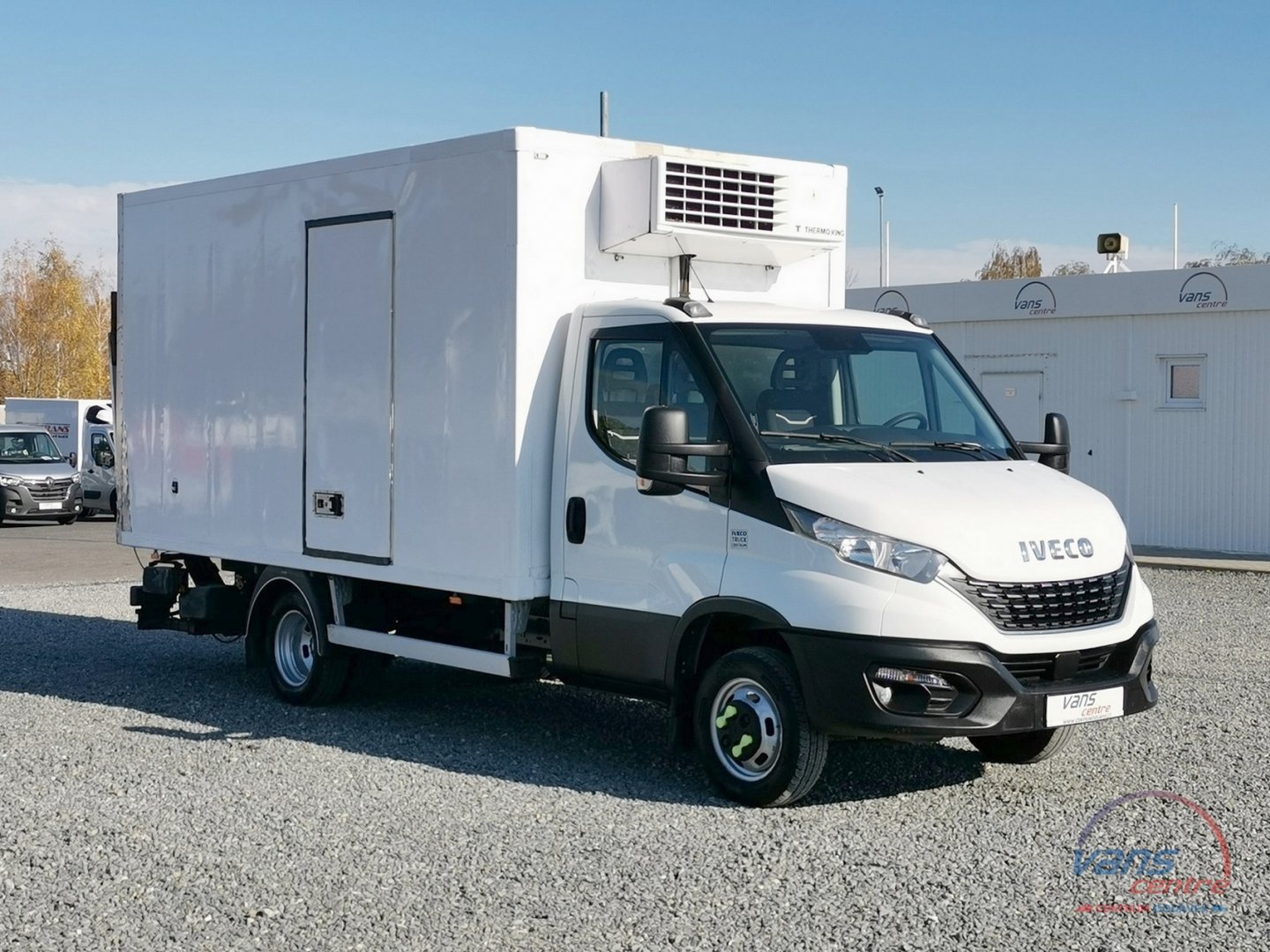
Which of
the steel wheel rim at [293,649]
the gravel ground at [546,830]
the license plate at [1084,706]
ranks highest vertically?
the license plate at [1084,706]

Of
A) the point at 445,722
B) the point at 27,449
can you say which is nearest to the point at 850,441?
the point at 445,722

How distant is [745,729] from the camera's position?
7.38 m

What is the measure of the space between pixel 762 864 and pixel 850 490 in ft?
5.54

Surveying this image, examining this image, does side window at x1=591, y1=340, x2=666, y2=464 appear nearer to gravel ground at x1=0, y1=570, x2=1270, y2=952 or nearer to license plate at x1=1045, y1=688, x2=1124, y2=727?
gravel ground at x1=0, y1=570, x2=1270, y2=952

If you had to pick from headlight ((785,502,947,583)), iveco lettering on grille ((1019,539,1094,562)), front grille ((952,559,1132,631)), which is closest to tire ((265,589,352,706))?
headlight ((785,502,947,583))

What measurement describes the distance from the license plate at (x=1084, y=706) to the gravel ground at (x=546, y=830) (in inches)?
17.6

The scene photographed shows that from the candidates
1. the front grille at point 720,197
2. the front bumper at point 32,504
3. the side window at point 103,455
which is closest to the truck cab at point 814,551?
the front grille at point 720,197

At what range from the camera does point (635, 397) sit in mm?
7945

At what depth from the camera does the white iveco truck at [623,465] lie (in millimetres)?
6992

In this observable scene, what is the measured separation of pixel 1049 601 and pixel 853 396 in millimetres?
1478

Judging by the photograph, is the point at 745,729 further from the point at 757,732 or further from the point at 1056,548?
the point at 1056,548

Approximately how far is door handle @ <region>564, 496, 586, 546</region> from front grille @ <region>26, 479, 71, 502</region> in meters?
23.6

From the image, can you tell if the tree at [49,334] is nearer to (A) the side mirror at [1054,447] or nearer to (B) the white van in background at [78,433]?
(B) the white van in background at [78,433]

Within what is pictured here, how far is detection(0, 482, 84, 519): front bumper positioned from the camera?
29.2 metres
